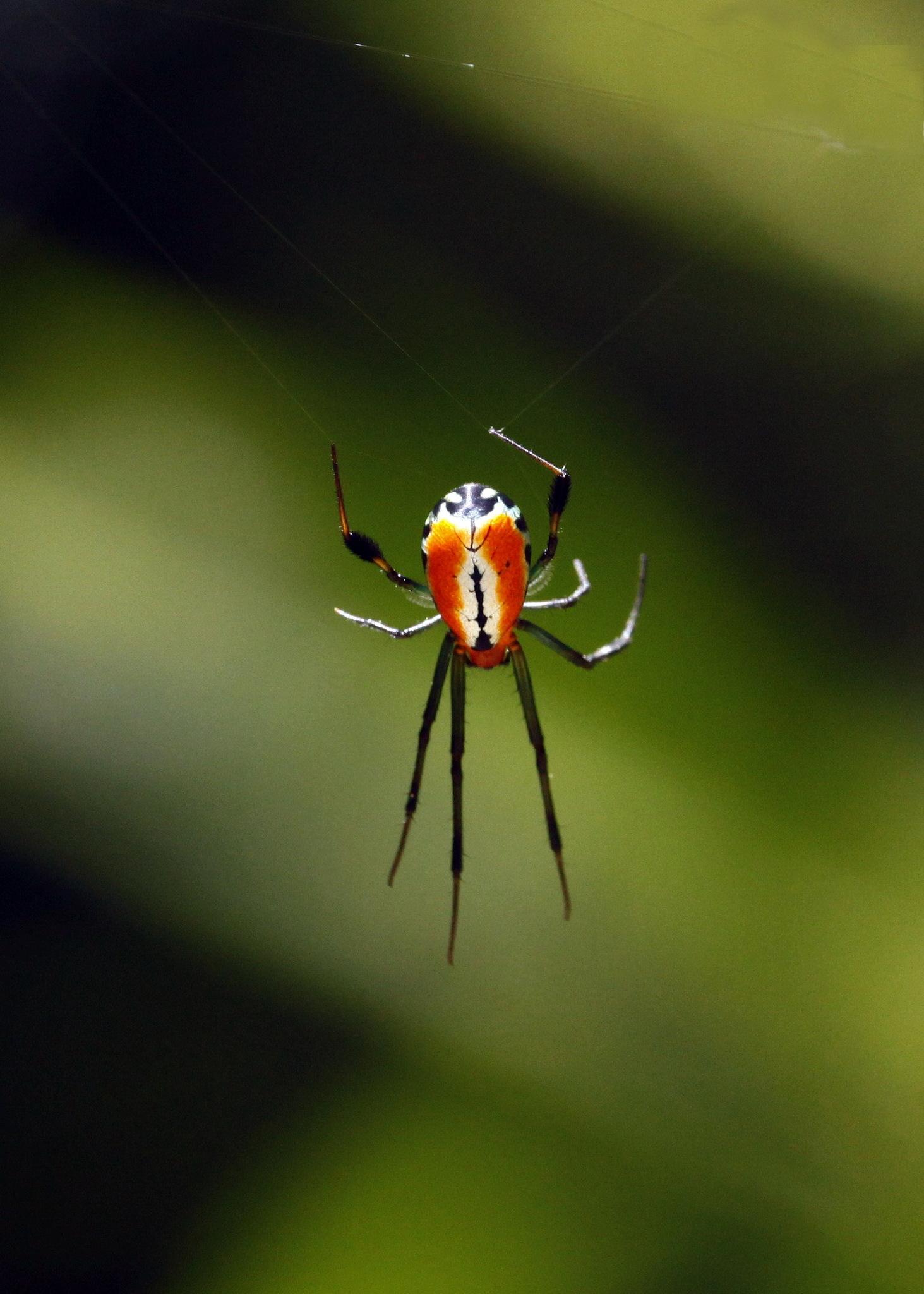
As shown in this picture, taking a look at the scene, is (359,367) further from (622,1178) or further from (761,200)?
(622,1178)

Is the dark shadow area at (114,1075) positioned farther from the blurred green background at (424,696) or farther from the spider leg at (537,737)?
the spider leg at (537,737)

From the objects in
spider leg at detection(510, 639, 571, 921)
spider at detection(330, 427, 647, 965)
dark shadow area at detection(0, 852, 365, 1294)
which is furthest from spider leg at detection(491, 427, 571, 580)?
dark shadow area at detection(0, 852, 365, 1294)

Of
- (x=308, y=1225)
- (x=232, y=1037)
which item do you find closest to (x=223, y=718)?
(x=232, y=1037)

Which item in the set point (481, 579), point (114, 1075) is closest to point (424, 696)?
point (481, 579)

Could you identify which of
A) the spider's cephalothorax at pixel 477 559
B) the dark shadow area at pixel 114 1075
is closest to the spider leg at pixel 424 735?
the spider's cephalothorax at pixel 477 559

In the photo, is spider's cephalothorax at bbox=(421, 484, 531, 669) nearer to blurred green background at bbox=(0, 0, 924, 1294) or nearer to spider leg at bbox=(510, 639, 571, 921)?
spider leg at bbox=(510, 639, 571, 921)

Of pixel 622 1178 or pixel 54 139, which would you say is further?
pixel 622 1178
